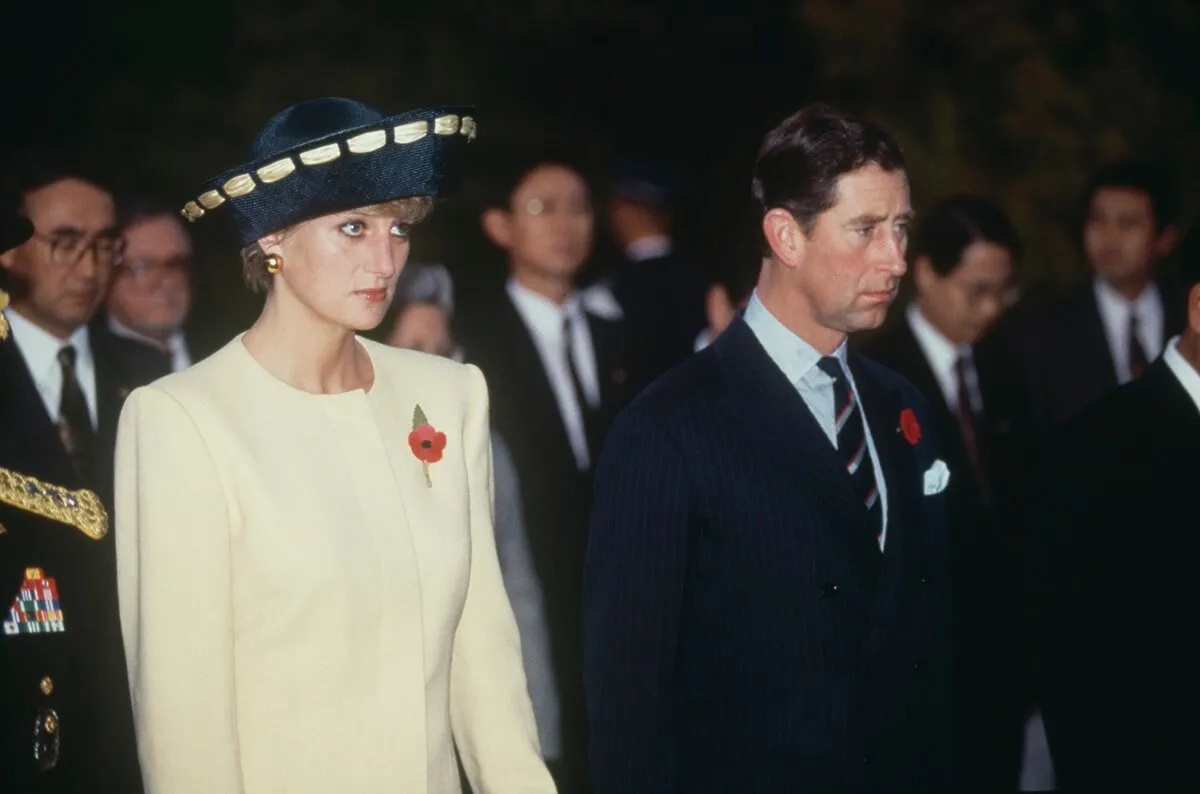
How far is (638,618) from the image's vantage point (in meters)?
3.31

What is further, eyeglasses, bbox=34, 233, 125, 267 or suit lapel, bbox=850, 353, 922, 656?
eyeglasses, bbox=34, 233, 125, 267

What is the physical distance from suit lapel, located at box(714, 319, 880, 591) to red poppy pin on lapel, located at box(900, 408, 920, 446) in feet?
0.92

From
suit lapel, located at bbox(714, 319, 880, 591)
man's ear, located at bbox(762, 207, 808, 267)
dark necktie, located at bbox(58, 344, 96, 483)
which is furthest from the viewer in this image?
dark necktie, located at bbox(58, 344, 96, 483)

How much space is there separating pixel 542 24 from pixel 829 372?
8.65m

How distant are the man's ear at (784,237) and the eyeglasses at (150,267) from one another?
118 inches

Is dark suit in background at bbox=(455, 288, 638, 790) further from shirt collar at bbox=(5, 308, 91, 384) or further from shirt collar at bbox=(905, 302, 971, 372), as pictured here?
shirt collar at bbox=(5, 308, 91, 384)

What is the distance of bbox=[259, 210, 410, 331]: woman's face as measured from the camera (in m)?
3.02

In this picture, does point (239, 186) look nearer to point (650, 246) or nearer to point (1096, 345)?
point (1096, 345)

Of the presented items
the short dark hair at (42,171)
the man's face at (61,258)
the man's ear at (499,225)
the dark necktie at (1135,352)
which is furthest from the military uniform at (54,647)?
the dark necktie at (1135,352)

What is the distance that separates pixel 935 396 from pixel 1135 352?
1328 mm

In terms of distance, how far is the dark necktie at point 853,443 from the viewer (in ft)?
11.7

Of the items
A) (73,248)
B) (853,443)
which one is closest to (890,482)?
(853,443)

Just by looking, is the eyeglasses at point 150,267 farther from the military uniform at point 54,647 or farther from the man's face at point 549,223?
the military uniform at point 54,647

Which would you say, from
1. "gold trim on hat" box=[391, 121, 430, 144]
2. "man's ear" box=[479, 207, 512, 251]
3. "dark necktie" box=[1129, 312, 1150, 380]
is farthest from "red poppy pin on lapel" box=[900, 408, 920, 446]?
"dark necktie" box=[1129, 312, 1150, 380]
